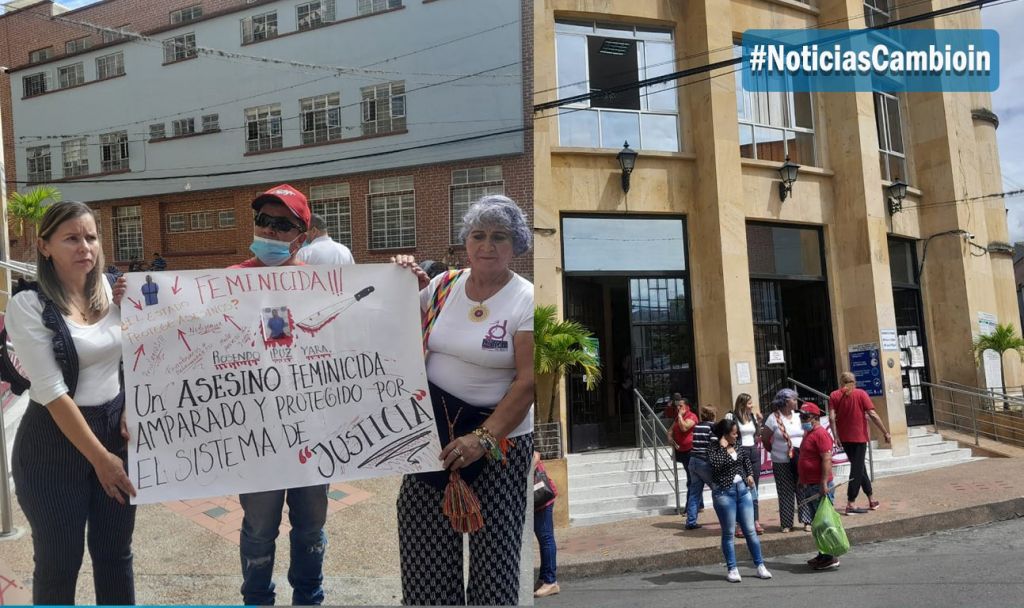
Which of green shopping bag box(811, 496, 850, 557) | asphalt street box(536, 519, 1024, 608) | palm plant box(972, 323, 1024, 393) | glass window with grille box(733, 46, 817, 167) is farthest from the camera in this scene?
green shopping bag box(811, 496, 850, 557)

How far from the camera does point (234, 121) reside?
5.57 ft

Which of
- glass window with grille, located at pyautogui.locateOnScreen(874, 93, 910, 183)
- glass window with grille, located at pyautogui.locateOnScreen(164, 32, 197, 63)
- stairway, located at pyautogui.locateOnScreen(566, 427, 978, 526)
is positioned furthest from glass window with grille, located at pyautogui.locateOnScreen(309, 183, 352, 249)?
glass window with grille, located at pyautogui.locateOnScreen(874, 93, 910, 183)

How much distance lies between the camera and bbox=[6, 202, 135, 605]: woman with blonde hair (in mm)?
1533

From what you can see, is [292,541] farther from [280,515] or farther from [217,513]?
[217,513]

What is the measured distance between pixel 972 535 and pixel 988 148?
483 centimetres

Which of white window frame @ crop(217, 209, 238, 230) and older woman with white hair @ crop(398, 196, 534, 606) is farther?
older woman with white hair @ crop(398, 196, 534, 606)

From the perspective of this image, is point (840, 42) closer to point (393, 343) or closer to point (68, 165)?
point (393, 343)

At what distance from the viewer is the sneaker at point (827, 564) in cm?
586

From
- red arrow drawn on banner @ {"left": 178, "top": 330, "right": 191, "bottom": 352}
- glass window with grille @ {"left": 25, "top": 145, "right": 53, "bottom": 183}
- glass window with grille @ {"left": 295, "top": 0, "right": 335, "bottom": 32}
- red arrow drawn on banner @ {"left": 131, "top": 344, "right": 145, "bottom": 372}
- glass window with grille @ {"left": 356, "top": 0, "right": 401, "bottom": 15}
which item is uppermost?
glass window with grille @ {"left": 356, "top": 0, "right": 401, "bottom": 15}

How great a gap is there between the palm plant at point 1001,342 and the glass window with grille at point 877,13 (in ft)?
5.10

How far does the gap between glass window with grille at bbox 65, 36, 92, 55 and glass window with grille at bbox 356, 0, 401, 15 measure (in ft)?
2.01

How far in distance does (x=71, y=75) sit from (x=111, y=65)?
103 millimetres

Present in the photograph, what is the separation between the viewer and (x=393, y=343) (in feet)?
5.85

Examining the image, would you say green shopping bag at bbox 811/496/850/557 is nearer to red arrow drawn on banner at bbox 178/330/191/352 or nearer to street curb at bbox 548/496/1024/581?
street curb at bbox 548/496/1024/581
